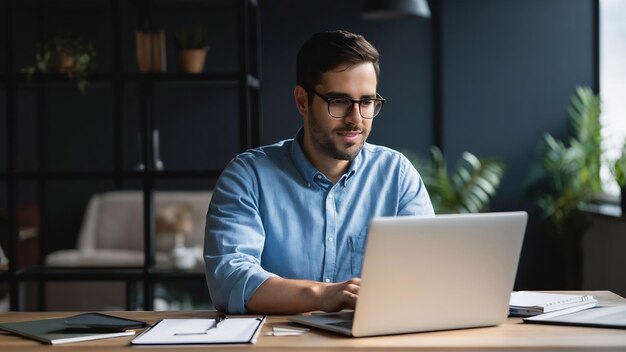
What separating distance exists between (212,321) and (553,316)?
2.42 ft

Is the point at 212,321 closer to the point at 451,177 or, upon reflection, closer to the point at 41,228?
the point at 41,228

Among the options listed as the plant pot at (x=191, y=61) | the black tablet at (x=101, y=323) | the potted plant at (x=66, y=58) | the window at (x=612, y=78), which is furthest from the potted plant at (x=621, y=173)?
the black tablet at (x=101, y=323)

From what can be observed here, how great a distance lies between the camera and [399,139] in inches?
265

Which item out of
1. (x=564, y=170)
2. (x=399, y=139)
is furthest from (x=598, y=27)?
(x=399, y=139)

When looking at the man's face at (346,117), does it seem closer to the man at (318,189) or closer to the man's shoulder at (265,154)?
the man at (318,189)

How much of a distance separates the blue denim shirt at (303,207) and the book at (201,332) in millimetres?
402

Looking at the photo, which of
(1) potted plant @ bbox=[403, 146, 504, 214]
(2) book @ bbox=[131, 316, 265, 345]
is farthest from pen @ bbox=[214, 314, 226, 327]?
(1) potted plant @ bbox=[403, 146, 504, 214]

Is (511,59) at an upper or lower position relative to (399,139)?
upper

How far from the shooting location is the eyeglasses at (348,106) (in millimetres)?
2412

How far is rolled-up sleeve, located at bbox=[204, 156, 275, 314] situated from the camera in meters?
2.24

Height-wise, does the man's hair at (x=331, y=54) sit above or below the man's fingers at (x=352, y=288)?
above

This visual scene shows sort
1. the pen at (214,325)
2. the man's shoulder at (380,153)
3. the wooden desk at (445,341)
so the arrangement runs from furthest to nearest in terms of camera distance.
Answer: the man's shoulder at (380,153), the pen at (214,325), the wooden desk at (445,341)

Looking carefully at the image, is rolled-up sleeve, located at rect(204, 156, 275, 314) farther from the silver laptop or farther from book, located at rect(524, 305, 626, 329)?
book, located at rect(524, 305, 626, 329)

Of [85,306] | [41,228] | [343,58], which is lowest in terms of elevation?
[85,306]
